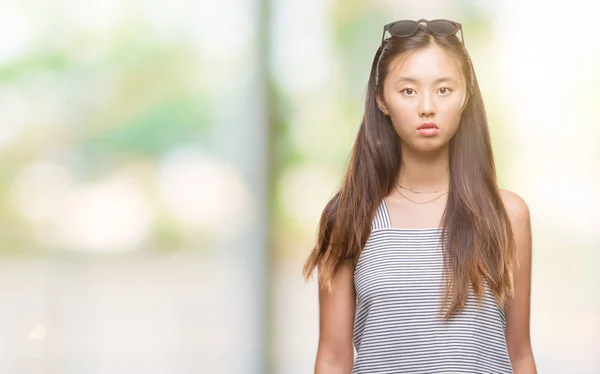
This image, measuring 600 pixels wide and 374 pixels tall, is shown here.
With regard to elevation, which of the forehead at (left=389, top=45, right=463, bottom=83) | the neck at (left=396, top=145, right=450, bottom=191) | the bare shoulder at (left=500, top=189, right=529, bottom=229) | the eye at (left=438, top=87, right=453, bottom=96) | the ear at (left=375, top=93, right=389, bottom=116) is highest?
the forehead at (left=389, top=45, right=463, bottom=83)

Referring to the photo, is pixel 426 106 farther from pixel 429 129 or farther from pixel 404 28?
pixel 404 28

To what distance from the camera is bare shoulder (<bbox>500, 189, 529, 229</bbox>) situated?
6.36 ft

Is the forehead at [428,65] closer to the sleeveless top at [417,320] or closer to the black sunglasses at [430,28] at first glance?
the black sunglasses at [430,28]

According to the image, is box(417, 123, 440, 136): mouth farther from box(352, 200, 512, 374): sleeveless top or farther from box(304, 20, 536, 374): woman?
box(352, 200, 512, 374): sleeveless top

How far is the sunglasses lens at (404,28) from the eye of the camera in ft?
6.34

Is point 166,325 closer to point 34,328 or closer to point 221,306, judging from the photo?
point 221,306

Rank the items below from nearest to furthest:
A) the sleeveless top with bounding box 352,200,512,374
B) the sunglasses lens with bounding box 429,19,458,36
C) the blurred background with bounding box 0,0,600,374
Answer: the sleeveless top with bounding box 352,200,512,374 → the sunglasses lens with bounding box 429,19,458,36 → the blurred background with bounding box 0,0,600,374

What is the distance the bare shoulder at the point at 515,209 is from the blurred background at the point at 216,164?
1370 millimetres

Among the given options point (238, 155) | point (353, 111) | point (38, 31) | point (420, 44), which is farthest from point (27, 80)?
point (420, 44)

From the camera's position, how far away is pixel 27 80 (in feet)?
10.2

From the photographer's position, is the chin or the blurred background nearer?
the chin

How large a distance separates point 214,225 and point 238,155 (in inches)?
9.2

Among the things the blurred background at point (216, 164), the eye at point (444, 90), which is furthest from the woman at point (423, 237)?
the blurred background at point (216, 164)

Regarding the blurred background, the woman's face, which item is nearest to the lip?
the woman's face
